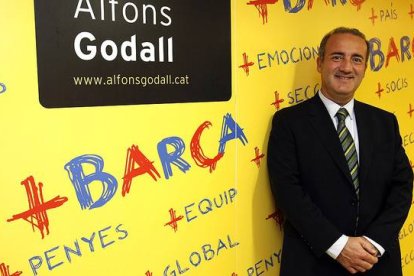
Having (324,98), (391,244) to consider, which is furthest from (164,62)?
(391,244)

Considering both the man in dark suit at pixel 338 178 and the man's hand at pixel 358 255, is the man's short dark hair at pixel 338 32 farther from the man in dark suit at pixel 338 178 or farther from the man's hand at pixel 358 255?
the man's hand at pixel 358 255

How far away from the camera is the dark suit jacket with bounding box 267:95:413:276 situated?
5.37 ft

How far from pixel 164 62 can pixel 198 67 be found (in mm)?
135

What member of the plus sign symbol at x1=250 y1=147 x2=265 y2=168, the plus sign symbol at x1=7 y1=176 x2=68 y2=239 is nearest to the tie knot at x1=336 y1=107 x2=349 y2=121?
the plus sign symbol at x1=250 y1=147 x2=265 y2=168

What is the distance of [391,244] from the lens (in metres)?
1.69

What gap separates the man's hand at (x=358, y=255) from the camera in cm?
161

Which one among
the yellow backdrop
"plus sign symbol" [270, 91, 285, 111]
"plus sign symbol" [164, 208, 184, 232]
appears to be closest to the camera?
the yellow backdrop

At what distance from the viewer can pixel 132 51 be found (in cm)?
142

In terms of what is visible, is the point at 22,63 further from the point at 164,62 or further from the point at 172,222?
the point at 172,222

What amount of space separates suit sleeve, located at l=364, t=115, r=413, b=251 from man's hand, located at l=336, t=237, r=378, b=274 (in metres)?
0.04

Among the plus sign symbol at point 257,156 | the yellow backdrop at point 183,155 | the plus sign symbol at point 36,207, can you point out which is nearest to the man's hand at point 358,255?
the yellow backdrop at point 183,155

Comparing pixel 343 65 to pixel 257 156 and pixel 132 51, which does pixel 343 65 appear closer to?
pixel 257 156

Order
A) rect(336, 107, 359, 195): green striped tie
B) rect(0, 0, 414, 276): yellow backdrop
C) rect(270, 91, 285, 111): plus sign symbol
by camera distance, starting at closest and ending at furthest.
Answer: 1. rect(0, 0, 414, 276): yellow backdrop
2. rect(336, 107, 359, 195): green striped tie
3. rect(270, 91, 285, 111): plus sign symbol

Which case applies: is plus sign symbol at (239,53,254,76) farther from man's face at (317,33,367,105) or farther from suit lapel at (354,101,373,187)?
suit lapel at (354,101,373,187)
